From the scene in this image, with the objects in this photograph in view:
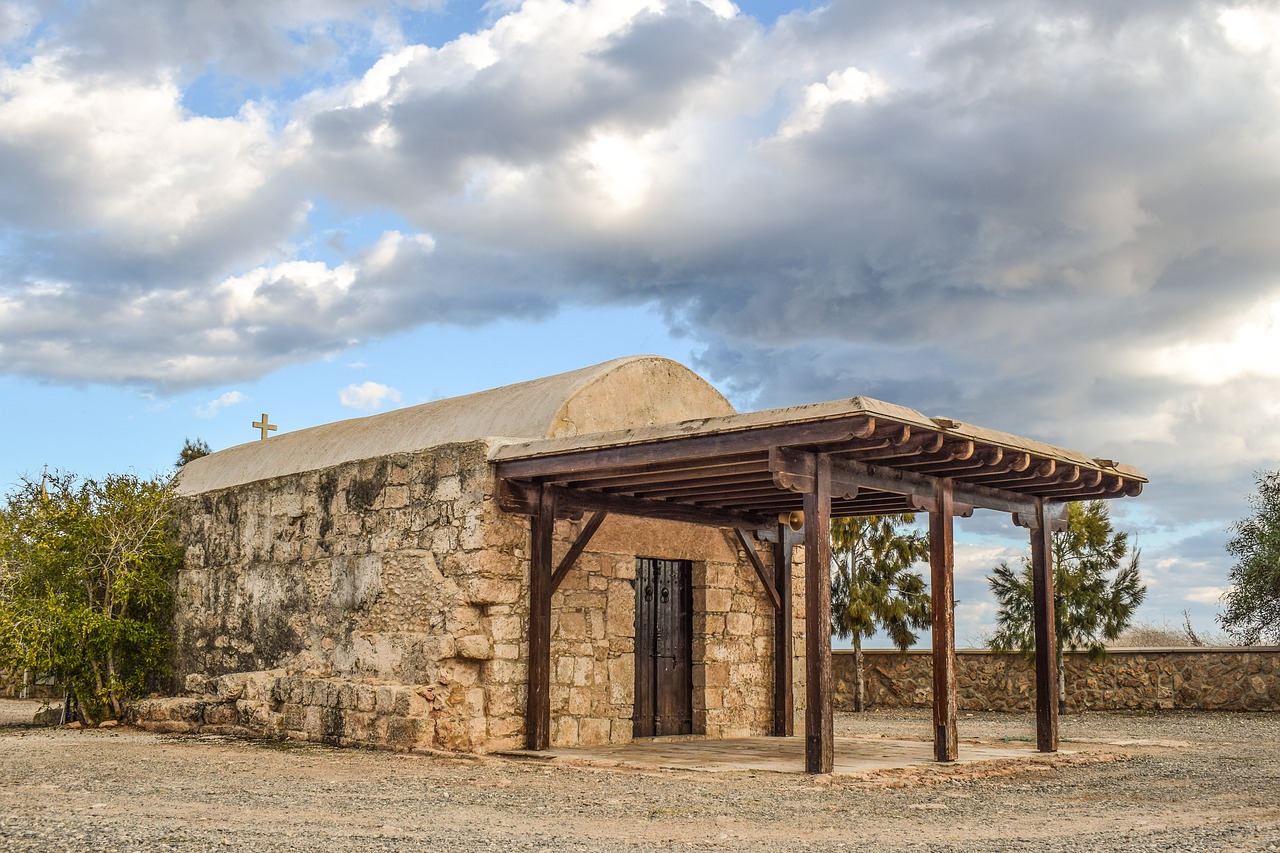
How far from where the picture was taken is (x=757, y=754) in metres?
9.80

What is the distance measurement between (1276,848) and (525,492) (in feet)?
20.2

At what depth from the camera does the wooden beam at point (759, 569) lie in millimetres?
11920

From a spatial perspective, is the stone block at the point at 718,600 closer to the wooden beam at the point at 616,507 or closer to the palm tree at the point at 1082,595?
the wooden beam at the point at 616,507

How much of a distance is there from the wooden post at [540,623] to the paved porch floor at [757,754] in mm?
221

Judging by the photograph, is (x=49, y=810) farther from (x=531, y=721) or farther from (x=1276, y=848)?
(x=1276, y=848)

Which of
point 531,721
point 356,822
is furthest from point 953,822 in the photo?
point 531,721

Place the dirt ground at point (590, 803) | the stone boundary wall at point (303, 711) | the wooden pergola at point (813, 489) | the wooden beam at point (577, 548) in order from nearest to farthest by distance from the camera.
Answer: the dirt ground at point (590, 803)
the wooden pergola at point (813, 489)
the stone boundary wall at point (303, 711)
the wooden beam at point (577, 548)

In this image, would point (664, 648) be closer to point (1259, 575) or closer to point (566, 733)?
point (566, 733)

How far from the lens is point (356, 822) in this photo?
6.03 metres

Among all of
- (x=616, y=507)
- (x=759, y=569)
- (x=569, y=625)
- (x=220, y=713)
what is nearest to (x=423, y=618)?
(x=569, y=625)

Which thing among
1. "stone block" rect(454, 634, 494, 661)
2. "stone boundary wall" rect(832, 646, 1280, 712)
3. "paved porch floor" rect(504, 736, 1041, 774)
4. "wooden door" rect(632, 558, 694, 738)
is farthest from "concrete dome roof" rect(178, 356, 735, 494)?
"stone boundary wall" rect(832, 646, 1280, 712)

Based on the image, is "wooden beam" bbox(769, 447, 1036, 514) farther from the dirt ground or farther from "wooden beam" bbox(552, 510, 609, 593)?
"wooden beam" bbox(552, 510, 609, 593)

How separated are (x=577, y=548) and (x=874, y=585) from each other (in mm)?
10317

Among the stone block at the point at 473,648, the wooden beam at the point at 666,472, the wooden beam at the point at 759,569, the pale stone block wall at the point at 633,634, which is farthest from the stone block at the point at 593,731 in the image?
the wooden beam at the point at 759,569
